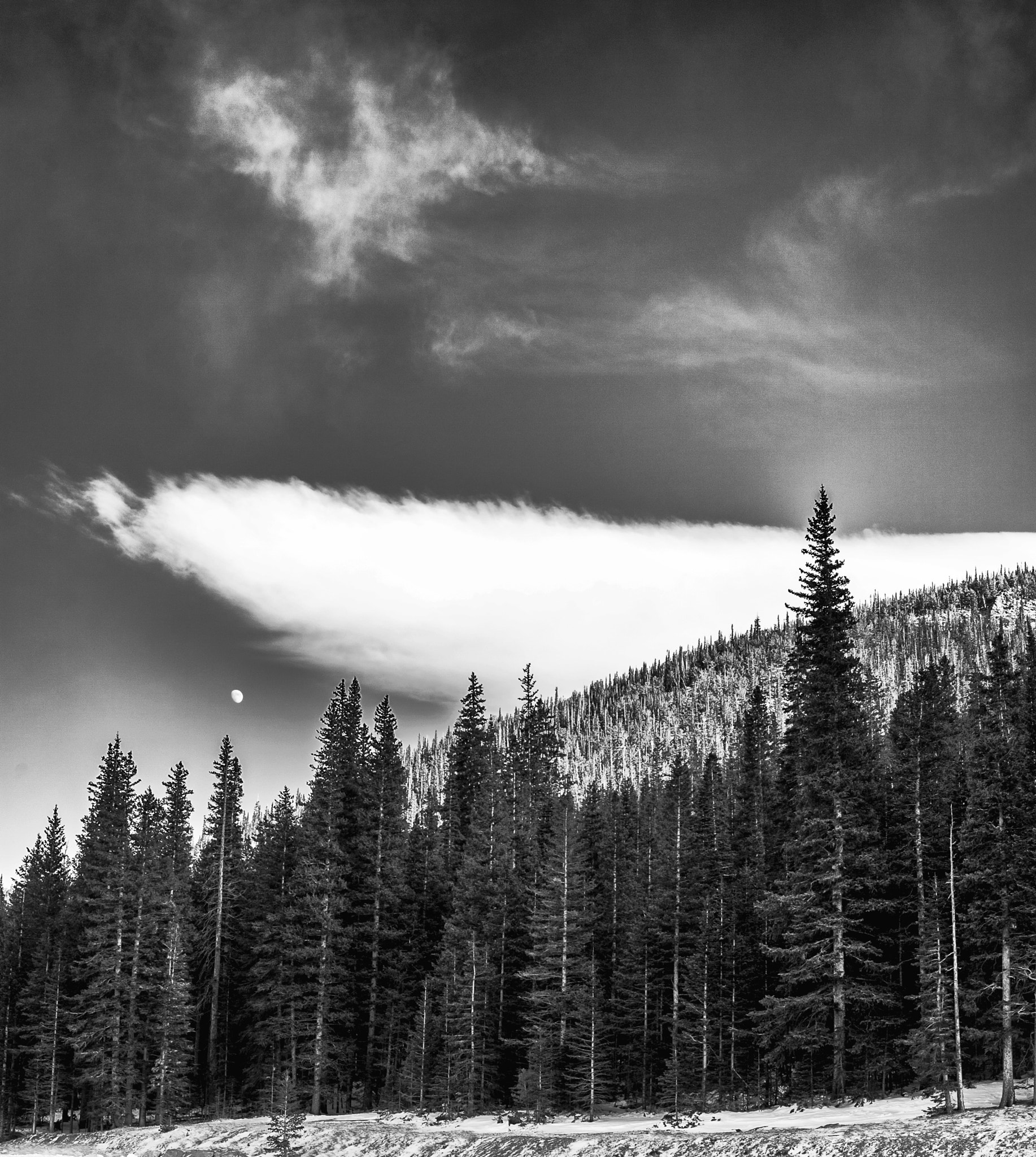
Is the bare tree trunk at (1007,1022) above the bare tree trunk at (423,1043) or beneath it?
above

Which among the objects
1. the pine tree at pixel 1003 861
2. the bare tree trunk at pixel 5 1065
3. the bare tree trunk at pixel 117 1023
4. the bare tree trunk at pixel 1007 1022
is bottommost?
the bare tree trunk at pixel 5 1065

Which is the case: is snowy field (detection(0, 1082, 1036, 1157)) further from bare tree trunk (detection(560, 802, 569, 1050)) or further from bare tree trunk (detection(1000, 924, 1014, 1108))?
bare tree trunk (detection(560, 802, 569, 1050))

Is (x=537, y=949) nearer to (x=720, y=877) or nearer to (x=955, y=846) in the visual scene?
(x=720, y=877)

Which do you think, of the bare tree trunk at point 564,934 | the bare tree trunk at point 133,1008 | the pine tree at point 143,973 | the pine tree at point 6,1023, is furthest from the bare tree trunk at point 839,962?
the pine tree at point 6,1023

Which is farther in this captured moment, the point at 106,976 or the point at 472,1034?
the point at 106,976

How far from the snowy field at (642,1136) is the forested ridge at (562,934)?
2.42m

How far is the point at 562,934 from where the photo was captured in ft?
154

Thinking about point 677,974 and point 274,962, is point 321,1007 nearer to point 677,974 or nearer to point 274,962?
point 274,962

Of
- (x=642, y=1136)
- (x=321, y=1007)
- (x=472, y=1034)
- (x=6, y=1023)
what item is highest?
(x=642, y=1136)

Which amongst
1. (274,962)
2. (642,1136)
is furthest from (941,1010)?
(274,962)

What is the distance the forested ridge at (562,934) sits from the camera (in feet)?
117

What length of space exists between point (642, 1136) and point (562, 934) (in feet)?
61.1

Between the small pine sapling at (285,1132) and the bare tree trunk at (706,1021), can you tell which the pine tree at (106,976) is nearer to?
the small pine sapling at (285,1132)

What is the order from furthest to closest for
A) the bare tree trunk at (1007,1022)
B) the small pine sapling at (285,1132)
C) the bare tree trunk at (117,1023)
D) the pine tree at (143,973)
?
the pine tree at (143,973)
the bare tree trunk at (117,1023)
the small pine sapling at (285,1132)
the bare tree trunk at (1007,1022)
